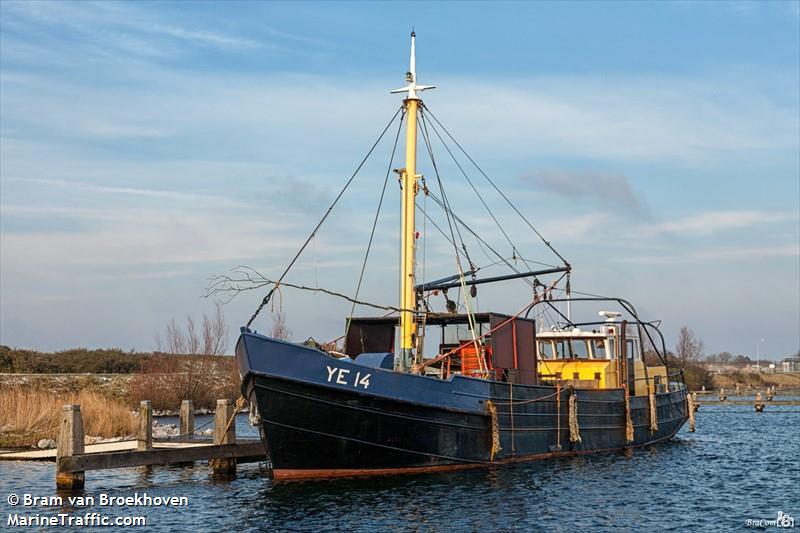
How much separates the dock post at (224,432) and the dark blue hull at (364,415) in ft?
7.73

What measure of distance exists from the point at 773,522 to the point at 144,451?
14176mm

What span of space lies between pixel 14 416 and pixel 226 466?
32.9ft

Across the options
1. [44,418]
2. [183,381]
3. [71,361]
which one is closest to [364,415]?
[44,418]

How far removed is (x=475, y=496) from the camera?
2025 cm

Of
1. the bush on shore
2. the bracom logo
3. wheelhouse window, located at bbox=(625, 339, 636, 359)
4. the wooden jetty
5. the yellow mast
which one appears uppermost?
the yellow mast

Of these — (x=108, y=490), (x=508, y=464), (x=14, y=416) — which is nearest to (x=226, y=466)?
(x=108, y=490)

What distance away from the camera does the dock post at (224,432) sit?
77.4 ft

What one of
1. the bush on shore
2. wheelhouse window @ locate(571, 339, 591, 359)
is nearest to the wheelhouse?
wheelhouse window @ locate(571, 339, 591, 359)

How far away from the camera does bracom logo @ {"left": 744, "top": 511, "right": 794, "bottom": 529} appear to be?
18369mm

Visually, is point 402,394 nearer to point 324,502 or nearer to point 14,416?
point 324,502

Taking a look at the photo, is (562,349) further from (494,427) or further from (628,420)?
(494,427)

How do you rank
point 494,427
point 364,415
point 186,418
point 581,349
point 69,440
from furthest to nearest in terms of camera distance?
point 581,349
point 186,418
point 494,427
point 364,415
point 69,440

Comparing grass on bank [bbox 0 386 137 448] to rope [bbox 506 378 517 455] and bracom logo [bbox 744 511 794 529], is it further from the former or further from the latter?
bracom logo [bbox 744 511 794 529]

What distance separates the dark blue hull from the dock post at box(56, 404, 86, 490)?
3.87m
